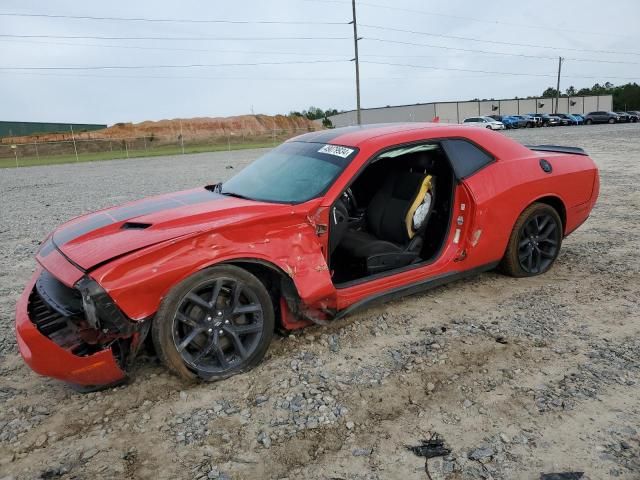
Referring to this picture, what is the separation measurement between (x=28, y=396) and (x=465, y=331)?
2918 millimetres

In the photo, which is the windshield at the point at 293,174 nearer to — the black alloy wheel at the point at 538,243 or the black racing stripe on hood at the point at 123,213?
the black racing stripe on hood at the point at 123,213

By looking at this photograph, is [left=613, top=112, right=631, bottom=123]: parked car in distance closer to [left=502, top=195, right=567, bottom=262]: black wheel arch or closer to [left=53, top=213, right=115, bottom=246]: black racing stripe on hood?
[left=502, top=195, right=567, bottom=262]: black wheel arch

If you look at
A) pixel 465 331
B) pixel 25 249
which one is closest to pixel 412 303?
pixel 465 331

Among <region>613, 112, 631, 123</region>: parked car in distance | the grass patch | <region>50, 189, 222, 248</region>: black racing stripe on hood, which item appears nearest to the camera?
<region>50, 189, 222, 248</region>: black racing stripe on hood

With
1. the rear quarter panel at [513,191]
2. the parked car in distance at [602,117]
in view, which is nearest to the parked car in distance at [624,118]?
the parked car in distance at [602,117]

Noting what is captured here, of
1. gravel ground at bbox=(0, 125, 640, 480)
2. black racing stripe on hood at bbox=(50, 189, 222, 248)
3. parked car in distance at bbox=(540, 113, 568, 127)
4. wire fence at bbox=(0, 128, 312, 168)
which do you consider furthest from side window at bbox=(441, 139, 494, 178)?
parked car in distance at bbox=(540, 113, 568, 127)

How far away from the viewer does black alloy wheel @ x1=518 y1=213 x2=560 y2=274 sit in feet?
14.7

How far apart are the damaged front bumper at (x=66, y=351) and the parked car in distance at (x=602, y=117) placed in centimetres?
5706

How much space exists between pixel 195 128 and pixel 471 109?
124ft

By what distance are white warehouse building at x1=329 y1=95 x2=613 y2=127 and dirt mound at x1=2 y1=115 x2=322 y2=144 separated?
847cm

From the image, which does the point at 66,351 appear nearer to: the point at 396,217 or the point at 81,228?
the point at 81,228

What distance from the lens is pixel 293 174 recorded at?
385cm

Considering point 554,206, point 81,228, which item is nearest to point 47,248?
point 81,228

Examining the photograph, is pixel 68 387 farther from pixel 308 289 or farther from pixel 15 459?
pixel 308 289
